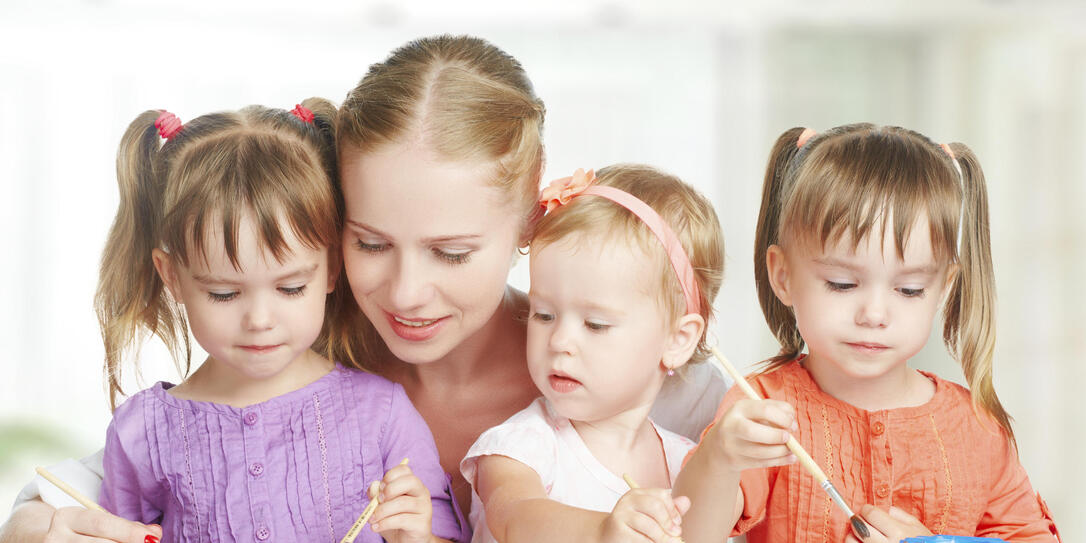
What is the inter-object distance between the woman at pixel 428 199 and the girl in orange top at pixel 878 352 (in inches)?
14.9

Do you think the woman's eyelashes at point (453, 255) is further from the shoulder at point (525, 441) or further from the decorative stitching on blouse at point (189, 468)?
the decorative stitching on blouse at point (189, 468)

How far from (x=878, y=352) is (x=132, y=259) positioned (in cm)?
105

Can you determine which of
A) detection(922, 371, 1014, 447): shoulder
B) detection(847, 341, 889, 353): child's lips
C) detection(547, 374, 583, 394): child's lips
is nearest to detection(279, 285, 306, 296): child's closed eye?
detection(547, 374, 583, 394): child's lips

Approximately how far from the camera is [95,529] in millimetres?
1326

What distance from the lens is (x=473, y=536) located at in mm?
1519

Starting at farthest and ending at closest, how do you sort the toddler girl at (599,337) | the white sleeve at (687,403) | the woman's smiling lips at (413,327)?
the white sleeve at (687,403), the woman's smiling lips at (413,327), the toddler girl at (599,337)

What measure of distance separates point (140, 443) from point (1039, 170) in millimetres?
4704

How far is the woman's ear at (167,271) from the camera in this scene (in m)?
1.47

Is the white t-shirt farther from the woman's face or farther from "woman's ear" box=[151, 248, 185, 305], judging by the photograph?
"woman's ear" box=[151, 248, 185, 305]

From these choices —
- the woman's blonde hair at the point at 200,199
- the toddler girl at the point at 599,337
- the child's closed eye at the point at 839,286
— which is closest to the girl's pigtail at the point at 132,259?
the woman's blonde hair at the point at 200,199

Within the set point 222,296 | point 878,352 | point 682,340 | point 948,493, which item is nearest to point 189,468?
point 222,296

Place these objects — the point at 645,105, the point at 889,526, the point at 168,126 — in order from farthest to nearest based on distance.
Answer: the point at 645,105 < the point at 168,126 < the point at 889,526

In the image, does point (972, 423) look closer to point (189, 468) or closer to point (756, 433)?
point (756, 433)

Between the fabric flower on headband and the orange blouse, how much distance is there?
0.37 metres
